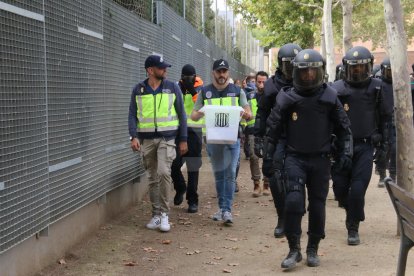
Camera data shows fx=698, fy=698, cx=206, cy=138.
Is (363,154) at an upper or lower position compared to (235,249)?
upper

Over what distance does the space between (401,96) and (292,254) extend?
2312 mm

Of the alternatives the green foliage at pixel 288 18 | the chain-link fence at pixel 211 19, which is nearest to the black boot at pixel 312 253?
the chain-link fence at pixel 211 19

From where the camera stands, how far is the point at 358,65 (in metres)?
7.86

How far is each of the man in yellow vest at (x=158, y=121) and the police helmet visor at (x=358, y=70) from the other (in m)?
2.04

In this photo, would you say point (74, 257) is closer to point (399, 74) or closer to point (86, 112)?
point (86, 112)

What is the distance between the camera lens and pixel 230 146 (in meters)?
8.81

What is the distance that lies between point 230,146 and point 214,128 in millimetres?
383

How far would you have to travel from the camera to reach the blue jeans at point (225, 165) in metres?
8.82

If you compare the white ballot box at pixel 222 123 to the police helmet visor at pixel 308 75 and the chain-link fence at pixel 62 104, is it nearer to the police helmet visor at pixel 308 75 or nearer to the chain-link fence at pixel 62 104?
the chain-link fence at pixel 62 104

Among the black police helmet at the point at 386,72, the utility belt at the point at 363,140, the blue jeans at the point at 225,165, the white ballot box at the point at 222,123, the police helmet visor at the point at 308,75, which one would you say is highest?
the black police helmet at the point at 386,72

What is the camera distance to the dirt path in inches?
263

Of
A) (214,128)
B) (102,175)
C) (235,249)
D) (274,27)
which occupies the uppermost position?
(274,27)

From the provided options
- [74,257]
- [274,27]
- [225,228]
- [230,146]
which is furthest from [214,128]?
[274,27]

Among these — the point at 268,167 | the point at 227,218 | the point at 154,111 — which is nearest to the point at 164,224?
the point at 227,218
